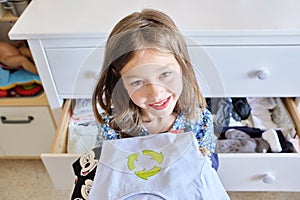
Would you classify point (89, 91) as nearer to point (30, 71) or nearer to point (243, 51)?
point (30, 71)

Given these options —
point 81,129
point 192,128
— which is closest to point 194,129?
point 192,128

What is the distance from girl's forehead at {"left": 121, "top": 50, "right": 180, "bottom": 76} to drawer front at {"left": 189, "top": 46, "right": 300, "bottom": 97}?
23 cm

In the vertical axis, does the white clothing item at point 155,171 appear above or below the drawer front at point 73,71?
below

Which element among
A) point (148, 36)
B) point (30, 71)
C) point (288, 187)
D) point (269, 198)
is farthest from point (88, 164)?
point (269, 198)

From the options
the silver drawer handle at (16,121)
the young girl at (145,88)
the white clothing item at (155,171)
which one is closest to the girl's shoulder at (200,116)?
the young girl at (145,88)

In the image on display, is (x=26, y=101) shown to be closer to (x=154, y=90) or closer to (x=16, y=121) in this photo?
(x=16, y=121)

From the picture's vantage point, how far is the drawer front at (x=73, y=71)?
2.89 ft

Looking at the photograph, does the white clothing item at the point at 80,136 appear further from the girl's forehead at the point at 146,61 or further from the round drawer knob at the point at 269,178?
the round drawer knob at the point at 269,178

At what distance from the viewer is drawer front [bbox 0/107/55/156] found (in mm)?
1101

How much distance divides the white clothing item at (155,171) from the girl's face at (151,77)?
9cm

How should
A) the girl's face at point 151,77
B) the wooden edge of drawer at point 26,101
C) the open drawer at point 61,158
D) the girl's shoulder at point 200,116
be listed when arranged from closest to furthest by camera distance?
1. the girl's face at point 151,77
2. the girl's shoulder at point 200,116
3. the open drawer at point 61,158
4. the wooden edge of drawer at point 26,101

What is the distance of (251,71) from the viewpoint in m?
0.91

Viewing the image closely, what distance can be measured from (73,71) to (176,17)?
351mm

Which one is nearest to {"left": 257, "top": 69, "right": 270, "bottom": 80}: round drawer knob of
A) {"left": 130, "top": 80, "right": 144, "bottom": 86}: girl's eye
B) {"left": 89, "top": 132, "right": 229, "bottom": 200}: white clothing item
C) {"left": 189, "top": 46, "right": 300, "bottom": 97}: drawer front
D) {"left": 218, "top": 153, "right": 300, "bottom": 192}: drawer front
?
{"left": 189, "top": 46, "right": 300, "bottom": 97}: drawer front
